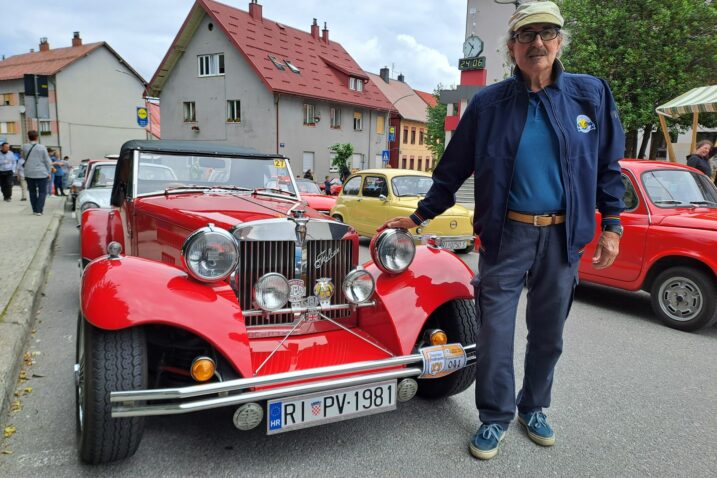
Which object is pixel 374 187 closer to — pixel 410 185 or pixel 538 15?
pixel 410 185

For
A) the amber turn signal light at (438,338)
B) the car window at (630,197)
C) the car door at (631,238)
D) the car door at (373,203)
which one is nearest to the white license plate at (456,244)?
the car door at (373,203)

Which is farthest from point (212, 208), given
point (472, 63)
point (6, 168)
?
point (472, 63)

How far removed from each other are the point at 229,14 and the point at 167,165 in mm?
29572

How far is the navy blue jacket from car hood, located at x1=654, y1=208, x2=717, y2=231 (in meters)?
3.00

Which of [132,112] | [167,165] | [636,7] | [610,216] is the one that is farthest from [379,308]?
[132,112]

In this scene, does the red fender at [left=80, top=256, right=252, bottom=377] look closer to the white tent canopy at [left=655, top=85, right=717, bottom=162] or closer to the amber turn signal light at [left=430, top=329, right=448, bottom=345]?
the amber turn signal light at [left=430, top=329, right=448, bottom=345]

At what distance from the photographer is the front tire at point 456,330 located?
288 cm

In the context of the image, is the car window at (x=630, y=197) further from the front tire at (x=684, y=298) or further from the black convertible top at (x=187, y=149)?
the black convertible top at (x=187, y=149)

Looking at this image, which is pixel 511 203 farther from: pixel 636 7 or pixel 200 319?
pixel 636 7

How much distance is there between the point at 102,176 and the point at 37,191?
2.42 m

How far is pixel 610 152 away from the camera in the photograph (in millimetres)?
2482

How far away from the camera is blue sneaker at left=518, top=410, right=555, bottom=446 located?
2.63 meters

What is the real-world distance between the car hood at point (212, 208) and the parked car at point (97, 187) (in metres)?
5.30

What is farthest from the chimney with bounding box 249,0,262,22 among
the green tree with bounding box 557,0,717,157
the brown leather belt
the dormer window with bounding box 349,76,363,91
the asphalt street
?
the brown leather belt
